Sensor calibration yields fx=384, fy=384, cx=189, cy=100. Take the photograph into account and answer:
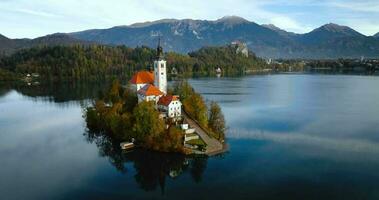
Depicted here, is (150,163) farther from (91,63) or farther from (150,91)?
(91,63)

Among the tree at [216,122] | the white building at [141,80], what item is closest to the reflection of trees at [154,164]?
the tree at [216,122]

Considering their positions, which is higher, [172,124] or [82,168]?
[172,124]

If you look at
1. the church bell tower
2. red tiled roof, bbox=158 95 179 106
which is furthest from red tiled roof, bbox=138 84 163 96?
the church bell tower

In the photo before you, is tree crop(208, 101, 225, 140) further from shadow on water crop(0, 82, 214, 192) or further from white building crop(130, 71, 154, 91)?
white building crop(130, 71, 154, 91)

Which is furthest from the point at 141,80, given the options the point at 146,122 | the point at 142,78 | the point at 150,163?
the point at 150,163

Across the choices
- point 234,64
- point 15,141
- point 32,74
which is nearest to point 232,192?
point 15,141

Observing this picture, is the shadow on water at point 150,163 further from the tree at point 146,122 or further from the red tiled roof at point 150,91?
the red tiled roof at point 150,91

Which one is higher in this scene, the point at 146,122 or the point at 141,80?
the point at 141,80

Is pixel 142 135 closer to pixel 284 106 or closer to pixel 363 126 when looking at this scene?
pixel 363 126
